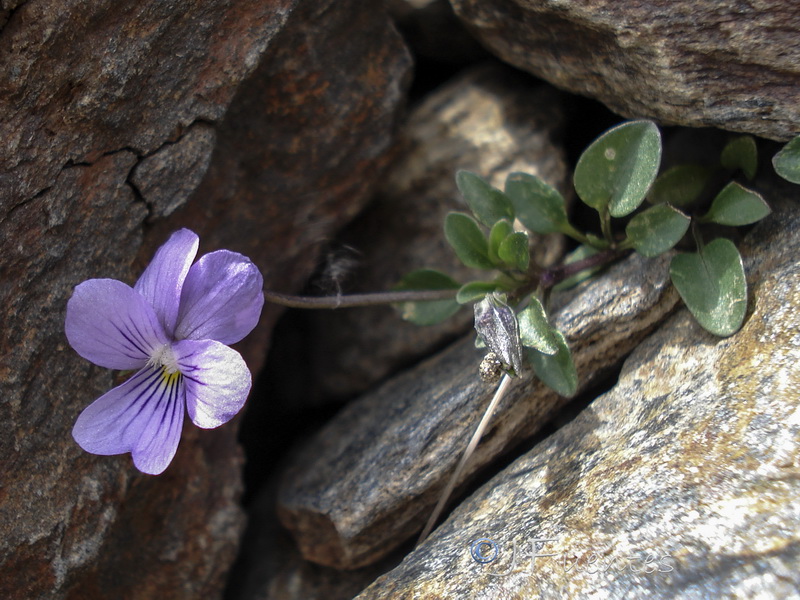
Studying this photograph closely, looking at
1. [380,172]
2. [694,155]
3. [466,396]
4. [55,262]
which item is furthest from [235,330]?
[694,155]

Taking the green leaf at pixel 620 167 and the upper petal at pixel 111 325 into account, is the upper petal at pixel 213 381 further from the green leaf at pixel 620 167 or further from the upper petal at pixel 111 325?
the green leaf at pixel 620 167

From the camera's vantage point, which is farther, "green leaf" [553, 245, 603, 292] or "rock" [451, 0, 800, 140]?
"green leaf" [553, 245, 603, 292]

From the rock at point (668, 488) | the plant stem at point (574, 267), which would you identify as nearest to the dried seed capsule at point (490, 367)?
the rock at point (668, 488)

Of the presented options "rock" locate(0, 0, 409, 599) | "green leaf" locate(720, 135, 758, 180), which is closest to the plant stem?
"green leaf" locate(720, 135, 758, 180)

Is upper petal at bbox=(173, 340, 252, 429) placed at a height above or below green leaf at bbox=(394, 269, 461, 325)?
above

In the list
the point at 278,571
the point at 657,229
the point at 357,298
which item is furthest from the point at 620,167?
the point at 278,571

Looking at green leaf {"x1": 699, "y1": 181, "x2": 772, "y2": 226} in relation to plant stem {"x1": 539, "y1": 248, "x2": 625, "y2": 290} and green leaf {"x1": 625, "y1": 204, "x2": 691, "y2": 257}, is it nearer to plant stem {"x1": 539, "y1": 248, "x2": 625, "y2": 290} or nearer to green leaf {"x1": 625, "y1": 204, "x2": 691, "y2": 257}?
green leaf {"x1": 625, "y1": 204, "x2": 691, "y2": 257}
